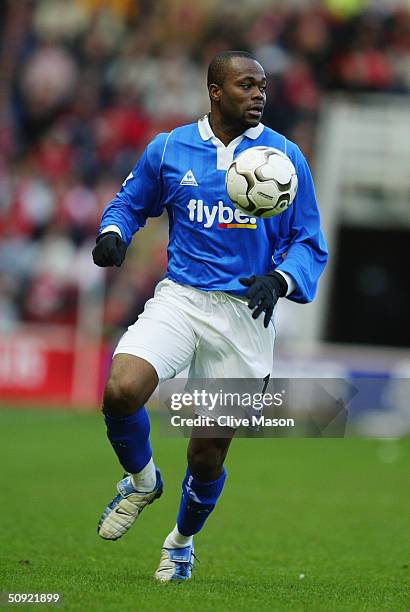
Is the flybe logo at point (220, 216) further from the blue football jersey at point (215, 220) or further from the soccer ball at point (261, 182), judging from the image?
the soccer ball at point (261, 182)

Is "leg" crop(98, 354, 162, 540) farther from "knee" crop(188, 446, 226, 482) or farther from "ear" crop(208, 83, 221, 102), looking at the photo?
"ear" crop(208, 83, 221, 102)

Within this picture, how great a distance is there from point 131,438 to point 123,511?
0.37m

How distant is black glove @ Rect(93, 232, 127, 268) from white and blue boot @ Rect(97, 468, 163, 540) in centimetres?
106

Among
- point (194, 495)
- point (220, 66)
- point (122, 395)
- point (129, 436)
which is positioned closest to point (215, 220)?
point (220, 66)

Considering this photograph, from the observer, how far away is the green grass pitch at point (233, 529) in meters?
5.81

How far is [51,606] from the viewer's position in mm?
5117

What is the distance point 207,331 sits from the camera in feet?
19.9

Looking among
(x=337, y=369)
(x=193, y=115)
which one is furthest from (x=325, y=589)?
(x=193, y=115)

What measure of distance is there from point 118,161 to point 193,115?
1.31m

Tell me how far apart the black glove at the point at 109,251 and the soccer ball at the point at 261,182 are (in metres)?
0.59

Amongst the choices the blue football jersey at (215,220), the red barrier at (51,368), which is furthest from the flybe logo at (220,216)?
the red barrier at (51,368)

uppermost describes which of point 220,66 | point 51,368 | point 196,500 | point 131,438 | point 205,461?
point 220,66

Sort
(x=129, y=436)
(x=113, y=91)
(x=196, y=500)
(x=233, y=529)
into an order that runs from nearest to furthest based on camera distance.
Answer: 1. (x=129, y=436)
2. (x=196, y=500)
3. (x=233, y=529)
4. (x=113, y=91)

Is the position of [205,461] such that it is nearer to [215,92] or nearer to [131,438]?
[131,438]
